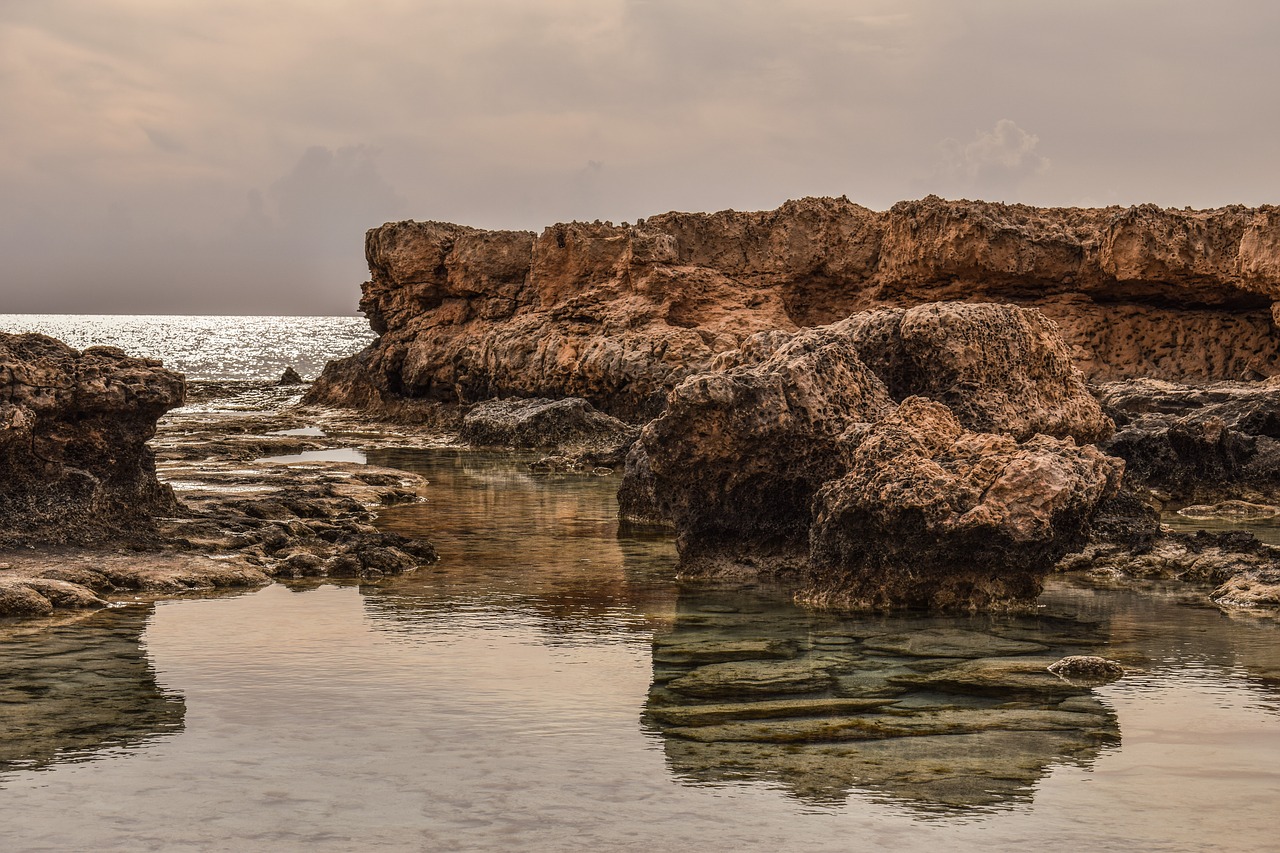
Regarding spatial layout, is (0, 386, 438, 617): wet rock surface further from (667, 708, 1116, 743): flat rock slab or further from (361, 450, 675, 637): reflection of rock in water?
(667, 708, 1116, 743): flat rock slab

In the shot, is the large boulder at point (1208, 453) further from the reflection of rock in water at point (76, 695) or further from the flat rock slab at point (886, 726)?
the reflection of rock in water at point (76, 695)

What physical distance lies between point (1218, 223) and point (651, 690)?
22544 mm

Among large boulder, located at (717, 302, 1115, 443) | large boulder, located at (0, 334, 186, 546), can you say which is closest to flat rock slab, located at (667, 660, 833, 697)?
large boulder, located at (717, 302, 1115, 443)

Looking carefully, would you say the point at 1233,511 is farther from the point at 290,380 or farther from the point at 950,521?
the point at 290,380

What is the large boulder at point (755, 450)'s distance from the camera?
10.4 m

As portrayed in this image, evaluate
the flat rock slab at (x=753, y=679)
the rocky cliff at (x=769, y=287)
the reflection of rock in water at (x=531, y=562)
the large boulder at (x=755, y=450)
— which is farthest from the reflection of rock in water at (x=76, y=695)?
the rocky cliff at (x=769, y=287)

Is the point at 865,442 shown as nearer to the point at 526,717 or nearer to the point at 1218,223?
the point at 526,717

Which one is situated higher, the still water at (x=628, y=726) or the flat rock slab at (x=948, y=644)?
the flat rock slab at (x=948, y=644)

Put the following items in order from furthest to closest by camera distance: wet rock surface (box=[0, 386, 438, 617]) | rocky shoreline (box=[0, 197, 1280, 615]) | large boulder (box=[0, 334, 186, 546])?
large boulder (box=[0, 334, 186, 546])
wet rock surface (box=[0, 386, 438, 617])
rocky shoreline (box=[0, 197, 1280, 615])

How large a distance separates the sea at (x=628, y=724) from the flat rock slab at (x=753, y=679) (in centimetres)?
3

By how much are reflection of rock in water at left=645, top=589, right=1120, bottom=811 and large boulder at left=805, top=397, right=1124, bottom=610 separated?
1.20 ft

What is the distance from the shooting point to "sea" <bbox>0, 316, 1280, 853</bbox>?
489 centimetres

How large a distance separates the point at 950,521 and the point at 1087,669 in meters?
1.82

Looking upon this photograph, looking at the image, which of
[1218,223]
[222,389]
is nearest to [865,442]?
[1218,223]
